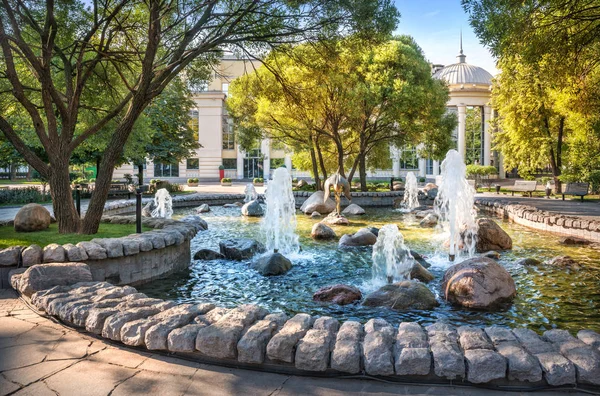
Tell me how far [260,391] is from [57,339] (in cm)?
218

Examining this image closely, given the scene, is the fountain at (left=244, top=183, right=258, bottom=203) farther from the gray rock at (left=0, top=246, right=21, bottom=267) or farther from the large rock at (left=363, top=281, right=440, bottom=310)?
the gray rock at (left=0, top=246, right=21, bottom=267)

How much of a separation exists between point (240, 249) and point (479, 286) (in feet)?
17.1

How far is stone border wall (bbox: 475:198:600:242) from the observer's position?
12.0 metres

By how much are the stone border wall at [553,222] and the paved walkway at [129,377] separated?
1033 centimetres

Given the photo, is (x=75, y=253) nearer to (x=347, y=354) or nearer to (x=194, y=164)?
(x=347, y=354)

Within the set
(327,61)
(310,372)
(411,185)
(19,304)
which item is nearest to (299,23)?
(327,61)

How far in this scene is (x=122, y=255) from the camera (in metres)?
7.25

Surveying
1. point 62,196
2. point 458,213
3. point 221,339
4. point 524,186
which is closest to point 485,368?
point 221,339

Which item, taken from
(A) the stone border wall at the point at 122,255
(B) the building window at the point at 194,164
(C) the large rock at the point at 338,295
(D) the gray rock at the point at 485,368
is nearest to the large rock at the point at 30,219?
(A) the stone border wall at the point at 122,255

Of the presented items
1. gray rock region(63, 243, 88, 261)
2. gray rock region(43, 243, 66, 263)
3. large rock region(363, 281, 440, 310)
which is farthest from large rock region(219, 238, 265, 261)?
gray rock region(43, 243, 66, 263)

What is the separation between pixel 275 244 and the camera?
457 inches

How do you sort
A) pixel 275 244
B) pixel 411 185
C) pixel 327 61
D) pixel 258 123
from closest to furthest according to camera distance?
pixel 327 61 → pixel 275 244 → pixel 411 185 → pixel 258 123

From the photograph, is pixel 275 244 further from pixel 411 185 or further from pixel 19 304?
pixel 411 185

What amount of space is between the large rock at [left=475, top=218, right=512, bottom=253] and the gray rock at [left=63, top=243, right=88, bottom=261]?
836 centimetres
